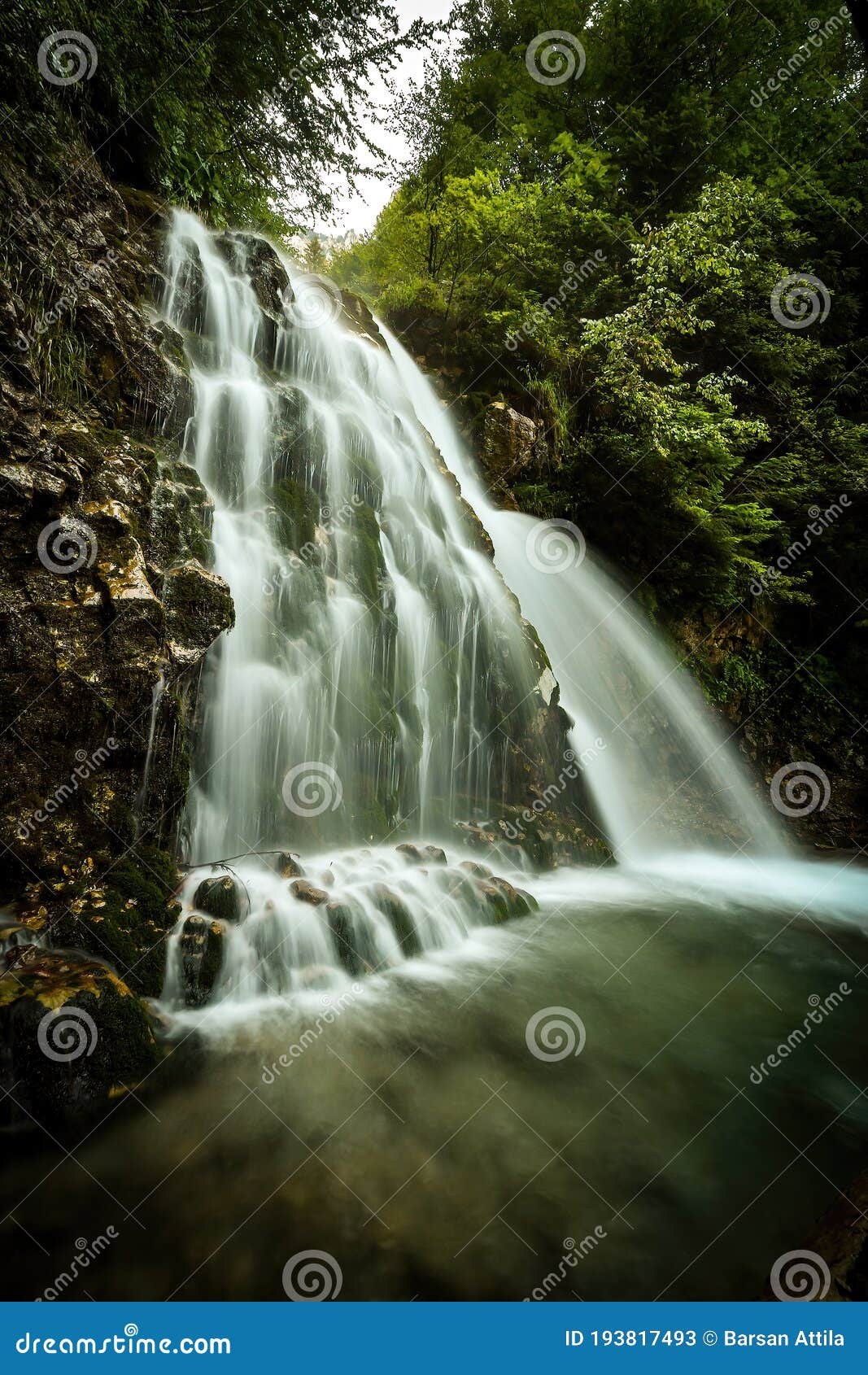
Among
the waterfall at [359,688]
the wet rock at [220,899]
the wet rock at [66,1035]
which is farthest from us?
the waterfall at [359,688]

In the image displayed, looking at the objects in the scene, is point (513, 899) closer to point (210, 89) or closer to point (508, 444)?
point (508, 444)

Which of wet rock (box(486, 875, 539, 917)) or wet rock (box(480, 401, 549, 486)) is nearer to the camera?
wet rock (box(486, 875, 539, 917))

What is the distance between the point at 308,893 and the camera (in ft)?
13.9

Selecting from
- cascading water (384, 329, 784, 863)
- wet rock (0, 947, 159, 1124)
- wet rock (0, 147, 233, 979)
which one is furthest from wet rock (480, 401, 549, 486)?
wet rock (0, 947, 159, 1124)

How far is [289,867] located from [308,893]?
396mm

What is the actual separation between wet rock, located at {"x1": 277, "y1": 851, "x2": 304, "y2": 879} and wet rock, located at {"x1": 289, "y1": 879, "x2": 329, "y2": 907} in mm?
178

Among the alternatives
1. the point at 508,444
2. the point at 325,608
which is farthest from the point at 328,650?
the point at 508,444

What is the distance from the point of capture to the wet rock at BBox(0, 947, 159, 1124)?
2.65 m

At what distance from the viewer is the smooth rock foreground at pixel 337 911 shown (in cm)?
369

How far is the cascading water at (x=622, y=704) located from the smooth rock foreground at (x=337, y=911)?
148 inches

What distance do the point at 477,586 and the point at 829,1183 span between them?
641cm

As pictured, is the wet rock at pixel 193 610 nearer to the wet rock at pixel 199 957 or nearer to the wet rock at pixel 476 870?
the wet rock at pixel 199 957

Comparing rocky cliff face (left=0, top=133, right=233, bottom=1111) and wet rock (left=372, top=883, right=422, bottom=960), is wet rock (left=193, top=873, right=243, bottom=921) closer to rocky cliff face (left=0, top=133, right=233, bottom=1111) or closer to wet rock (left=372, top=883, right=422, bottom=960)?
rocky cliff face (left=0, top=133, right=233, bottom=1111)

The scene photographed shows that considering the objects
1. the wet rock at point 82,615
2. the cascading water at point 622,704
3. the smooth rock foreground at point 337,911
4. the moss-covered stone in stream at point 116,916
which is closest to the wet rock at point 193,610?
the wet rock at point 82,615
